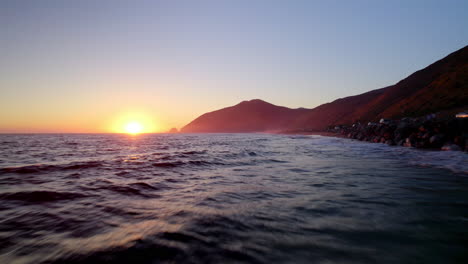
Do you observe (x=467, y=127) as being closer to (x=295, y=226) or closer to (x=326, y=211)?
(x=326, y=211)

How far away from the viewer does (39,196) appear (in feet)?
17.0

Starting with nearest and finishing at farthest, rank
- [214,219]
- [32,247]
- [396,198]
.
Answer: [32,247] → [214,219] → [396,198]

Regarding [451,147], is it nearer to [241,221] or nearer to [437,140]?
[437,140]

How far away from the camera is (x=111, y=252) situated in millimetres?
2500

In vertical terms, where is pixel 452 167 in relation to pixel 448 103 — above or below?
below

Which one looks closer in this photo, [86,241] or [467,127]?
[86,241]

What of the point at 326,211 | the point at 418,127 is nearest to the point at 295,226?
the point at 326,211

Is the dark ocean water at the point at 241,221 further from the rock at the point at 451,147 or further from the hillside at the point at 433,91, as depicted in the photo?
the hillside at the point at 433,91

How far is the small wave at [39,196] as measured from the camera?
16.3 feet

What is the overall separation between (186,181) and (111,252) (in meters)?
4.43

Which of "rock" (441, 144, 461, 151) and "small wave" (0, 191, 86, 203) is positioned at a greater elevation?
"rock" (441, 144, 461, 151)

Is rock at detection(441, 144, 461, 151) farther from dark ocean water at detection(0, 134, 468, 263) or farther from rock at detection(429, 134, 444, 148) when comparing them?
dark ocean water at detection(0, 134, 468, 263)

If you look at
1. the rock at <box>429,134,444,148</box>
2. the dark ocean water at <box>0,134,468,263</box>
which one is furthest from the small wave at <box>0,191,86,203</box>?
the rock at <box>429,134,444,148</box>

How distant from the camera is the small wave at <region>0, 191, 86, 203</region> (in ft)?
16.3
